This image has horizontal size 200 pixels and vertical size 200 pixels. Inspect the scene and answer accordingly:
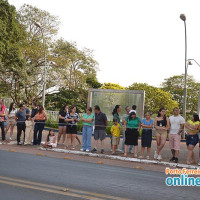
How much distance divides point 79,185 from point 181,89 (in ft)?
272

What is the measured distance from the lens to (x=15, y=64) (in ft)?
134

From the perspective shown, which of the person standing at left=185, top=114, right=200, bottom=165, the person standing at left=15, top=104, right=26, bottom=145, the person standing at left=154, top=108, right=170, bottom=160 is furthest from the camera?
the person standing at left=15, top=104, right=26, bottom=145

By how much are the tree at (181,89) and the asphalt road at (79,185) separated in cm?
7498

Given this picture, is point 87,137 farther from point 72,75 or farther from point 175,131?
point 72,75

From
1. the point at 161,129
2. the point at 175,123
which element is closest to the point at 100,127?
the point at 161,129

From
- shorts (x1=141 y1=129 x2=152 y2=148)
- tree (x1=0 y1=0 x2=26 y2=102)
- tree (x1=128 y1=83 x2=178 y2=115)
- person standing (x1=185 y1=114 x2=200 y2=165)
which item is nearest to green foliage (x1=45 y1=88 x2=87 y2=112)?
tree (x1=0 y1=0 x2=26 y2=102)

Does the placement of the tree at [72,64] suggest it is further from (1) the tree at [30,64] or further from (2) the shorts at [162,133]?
(2) the shorts at [162,133]

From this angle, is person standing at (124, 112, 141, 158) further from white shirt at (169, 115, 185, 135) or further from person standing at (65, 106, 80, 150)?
person standing at (65, 106, 80, 150)

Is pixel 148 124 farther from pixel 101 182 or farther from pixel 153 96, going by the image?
pixel 153 96

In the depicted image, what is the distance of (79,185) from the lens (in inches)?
308

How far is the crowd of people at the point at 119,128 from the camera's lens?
1360 cm

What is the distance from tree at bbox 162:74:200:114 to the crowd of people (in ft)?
223

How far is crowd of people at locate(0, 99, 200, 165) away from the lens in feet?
44.6

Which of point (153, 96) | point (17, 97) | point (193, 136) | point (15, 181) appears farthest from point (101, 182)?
point (153, 96)
